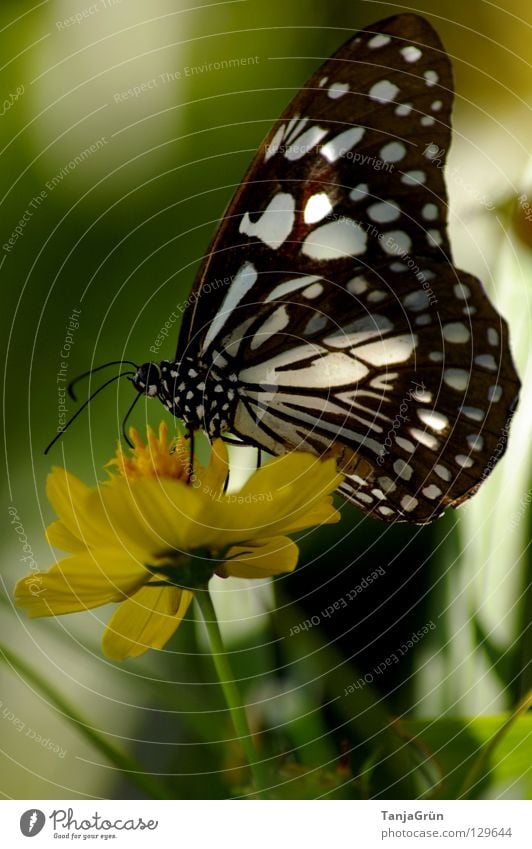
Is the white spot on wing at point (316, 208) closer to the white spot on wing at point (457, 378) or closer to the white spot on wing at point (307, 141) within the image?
the white spot on wing at point (307, 141)

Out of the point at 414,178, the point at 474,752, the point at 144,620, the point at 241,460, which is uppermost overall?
the point at 414,178

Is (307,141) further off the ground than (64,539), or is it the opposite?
(307,141)

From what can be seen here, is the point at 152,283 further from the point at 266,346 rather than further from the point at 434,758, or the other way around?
the point at 434,758

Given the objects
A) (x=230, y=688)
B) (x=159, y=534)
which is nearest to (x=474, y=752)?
(x=230, y=688)

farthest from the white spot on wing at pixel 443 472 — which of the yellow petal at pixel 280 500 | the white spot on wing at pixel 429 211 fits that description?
the white spot on wing at pixel 429 211

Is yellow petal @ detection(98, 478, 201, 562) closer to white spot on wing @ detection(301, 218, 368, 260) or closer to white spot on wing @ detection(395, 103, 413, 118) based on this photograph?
white spot on wing @ detection(301, 218, 368, 260)

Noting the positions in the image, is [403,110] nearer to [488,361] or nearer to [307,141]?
[307,141]

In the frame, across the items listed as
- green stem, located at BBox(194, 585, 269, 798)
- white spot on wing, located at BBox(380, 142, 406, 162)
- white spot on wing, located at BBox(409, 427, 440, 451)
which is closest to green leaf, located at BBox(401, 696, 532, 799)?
green stem, located at BBox(194, 585, 269, 798)
